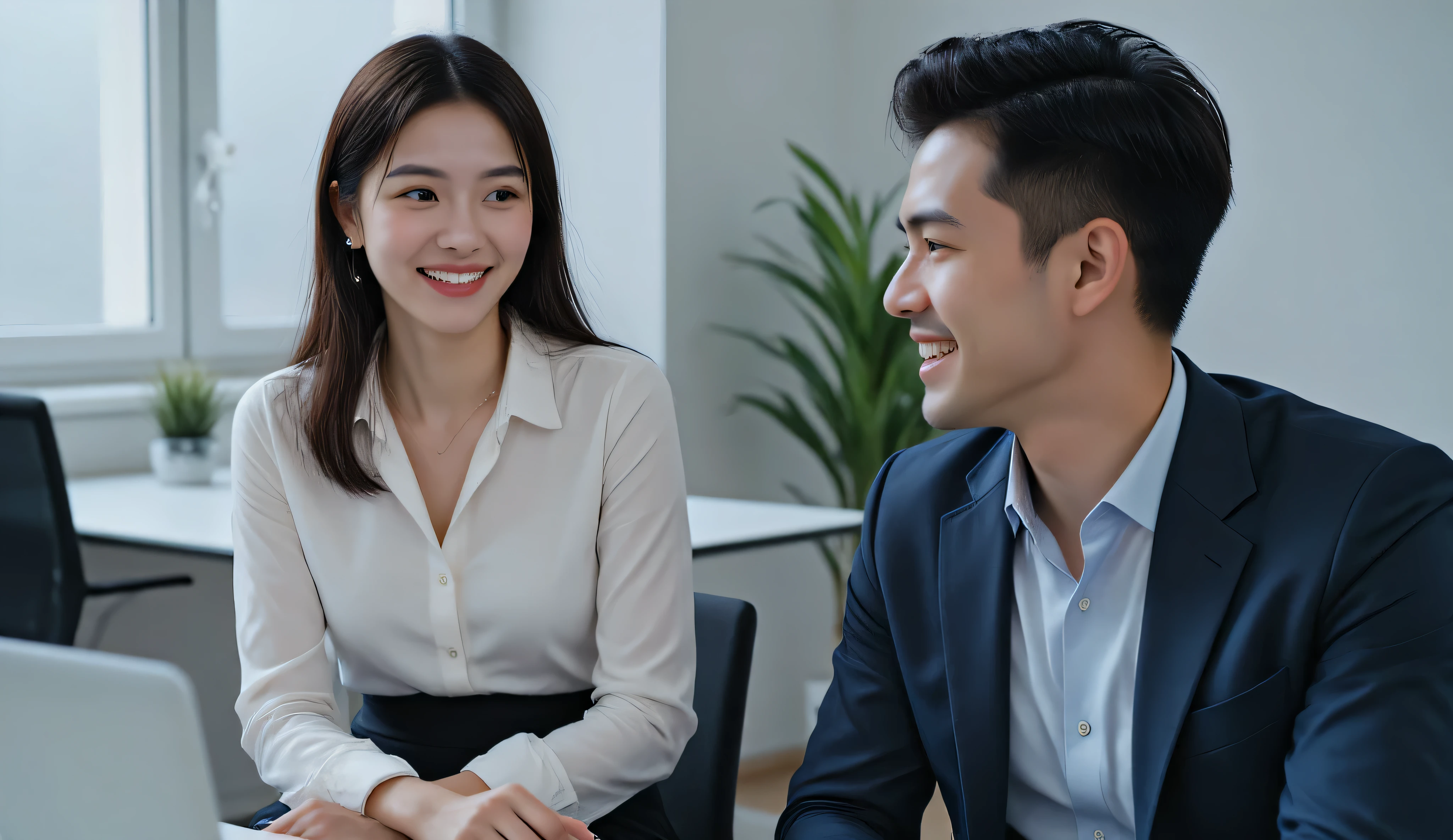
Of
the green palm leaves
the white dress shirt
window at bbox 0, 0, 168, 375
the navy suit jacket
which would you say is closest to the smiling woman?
the navy suit jacket

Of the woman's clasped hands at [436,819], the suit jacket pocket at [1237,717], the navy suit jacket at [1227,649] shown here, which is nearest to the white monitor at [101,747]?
the woman's clasped hands at [436,819]

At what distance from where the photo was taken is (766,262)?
3682 mm

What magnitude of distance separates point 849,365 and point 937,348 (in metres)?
2.41

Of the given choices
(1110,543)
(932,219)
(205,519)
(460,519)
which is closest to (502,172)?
(460,519)

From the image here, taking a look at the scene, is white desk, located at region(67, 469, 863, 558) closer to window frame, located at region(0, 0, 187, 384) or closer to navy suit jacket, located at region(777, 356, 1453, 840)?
window frame, located at region(0, 0, 187, 384)

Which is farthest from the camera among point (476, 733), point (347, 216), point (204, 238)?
point (204, 238)

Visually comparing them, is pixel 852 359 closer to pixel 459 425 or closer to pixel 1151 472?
pixel 459 425

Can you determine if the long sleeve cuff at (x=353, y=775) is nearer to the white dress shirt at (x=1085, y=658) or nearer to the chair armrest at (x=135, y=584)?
the white dress shirt at (x=1085, y=658)

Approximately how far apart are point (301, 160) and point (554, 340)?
2235 millimetres

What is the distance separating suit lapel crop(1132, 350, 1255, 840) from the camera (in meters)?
1.09

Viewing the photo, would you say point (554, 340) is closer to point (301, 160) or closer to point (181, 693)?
Answer: point (181, 693)

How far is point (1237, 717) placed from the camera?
1073 mm

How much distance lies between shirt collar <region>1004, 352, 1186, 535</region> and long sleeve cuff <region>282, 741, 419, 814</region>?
2.27ft

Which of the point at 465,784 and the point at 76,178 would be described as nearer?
the point at 465,784
